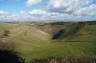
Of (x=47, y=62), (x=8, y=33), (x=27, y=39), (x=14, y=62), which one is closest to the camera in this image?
(x=47, y=62)

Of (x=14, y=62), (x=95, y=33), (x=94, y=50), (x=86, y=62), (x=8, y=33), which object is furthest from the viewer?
(x=8, y=33)

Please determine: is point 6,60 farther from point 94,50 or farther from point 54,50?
point 94,50

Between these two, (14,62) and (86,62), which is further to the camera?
(14,62)

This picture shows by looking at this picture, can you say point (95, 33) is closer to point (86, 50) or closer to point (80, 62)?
point (86, 50)

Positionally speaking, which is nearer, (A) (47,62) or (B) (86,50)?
(A) (47,62)

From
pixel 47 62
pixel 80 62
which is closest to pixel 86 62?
pixel 80 62

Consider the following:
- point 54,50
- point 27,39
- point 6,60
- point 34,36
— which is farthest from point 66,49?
point 34,36

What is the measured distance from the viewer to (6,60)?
87.9 meters

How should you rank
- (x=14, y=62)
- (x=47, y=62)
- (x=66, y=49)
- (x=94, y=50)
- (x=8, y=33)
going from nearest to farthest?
(x=47, y=62), (x=14, y=62), (x=94, y=50), (x=66, y=49), (x=8, y=33)

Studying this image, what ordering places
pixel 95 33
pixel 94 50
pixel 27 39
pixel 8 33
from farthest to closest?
pixel 8 33
pixel 27 39
pixel 95 33
pixel 94 50

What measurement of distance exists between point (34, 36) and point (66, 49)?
7769cm

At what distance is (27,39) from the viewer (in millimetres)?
179250

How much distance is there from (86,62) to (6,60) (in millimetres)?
38215

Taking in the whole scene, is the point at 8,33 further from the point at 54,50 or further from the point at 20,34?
the point at 54,50
